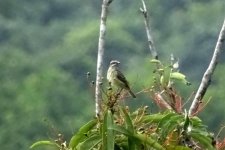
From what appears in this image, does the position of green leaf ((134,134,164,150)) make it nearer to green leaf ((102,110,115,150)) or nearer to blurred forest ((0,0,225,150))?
green leaf ((102,110,115,150))

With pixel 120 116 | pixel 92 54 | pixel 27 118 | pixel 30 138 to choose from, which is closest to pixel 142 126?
pixel 120 116

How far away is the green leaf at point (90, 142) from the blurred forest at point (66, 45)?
1063 inches

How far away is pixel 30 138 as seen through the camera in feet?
113

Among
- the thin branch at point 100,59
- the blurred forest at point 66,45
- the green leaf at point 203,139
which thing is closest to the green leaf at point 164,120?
the green leaf at point 203,139

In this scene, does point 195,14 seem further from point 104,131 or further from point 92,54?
point 104,131

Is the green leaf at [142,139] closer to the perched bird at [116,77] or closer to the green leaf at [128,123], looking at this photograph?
the green leaf at [128,123]

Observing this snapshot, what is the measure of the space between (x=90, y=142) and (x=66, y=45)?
4684cm

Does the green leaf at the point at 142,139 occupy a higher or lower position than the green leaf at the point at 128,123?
lower

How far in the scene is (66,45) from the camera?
5062 centimetres

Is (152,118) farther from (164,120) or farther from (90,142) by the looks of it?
(90,142)

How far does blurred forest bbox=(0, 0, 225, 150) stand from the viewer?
3681cm

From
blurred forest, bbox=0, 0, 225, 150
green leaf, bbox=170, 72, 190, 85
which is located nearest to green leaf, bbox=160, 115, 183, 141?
green leaf, bbox=170, 72, 190, 85

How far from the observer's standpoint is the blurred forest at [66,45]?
3681 centimetres

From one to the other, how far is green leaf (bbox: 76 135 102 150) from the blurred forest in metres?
27.0
